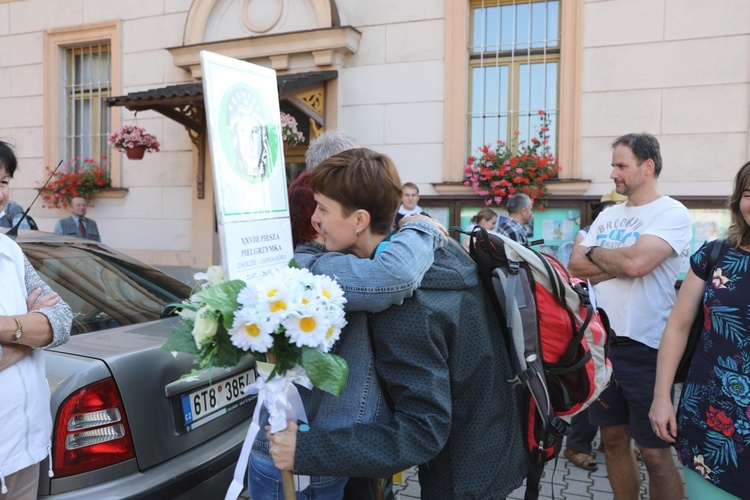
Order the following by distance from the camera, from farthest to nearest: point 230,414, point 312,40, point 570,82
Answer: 1. point 312,40
2. point 570,82
3. point 230,414

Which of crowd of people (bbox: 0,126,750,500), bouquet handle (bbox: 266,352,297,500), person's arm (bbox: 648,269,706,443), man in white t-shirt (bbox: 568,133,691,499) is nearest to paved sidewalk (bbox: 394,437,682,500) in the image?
man in white t-shirt (bbox: 568,133,691,499)

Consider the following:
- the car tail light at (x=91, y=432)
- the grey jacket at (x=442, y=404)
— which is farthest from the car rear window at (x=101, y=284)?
the grey jacket at (x=442, y=404)

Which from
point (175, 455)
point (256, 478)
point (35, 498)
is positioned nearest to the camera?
point (256, 478)

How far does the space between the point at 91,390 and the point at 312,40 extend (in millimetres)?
6144

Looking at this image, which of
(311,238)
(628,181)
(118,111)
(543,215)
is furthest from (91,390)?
(118,111)

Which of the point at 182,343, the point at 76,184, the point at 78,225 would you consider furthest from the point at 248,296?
the point at 76,184

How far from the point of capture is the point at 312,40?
23.8 ft

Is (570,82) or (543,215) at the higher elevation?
(570,82)

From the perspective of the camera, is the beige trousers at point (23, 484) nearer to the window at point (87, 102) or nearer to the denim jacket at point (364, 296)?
the denim jacket at point (364, 296)

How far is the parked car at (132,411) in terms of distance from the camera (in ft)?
6.56

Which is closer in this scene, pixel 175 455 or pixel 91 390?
pixel 91 390

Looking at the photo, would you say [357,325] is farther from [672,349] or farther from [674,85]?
[674,85]

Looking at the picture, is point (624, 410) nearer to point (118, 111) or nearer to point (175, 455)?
point (175, 455)

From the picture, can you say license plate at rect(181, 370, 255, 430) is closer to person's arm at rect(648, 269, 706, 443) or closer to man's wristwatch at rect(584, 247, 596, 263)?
person's arm at rect(648, 269, 706, 443)
